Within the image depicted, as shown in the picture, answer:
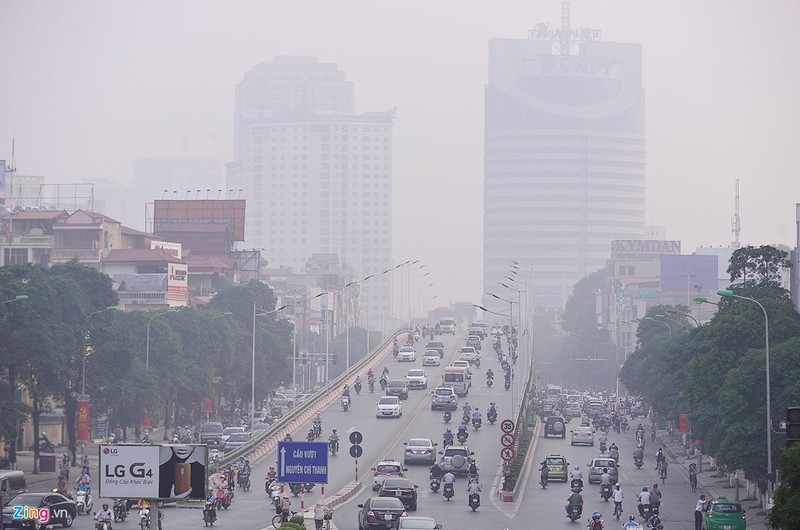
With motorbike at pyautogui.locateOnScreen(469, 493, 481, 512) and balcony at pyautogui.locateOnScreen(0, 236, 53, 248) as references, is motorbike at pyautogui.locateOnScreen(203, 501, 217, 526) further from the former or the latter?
balcony at pyautogui.locateOnScreen(0, 236, 53, 248)

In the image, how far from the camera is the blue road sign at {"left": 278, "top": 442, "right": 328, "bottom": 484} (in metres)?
46.6

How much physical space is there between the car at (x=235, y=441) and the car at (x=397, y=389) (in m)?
22.2

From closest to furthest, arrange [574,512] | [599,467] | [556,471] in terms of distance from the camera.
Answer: [574,512], [599,467], [556,471]

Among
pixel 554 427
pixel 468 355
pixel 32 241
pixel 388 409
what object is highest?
pixel 32 241

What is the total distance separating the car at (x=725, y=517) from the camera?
168ft

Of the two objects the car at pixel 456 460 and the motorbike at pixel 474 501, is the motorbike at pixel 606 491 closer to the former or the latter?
the motorbike at pixel 474 501

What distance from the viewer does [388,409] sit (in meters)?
97.4

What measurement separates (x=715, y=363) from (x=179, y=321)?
50060 mm

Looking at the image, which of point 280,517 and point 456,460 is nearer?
point 280,517

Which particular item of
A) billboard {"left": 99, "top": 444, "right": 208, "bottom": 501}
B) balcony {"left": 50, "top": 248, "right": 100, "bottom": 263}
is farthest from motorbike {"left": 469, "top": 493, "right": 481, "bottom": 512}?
balcony {"left": 50, "top": 248, "right": 100, "bottom": 263}

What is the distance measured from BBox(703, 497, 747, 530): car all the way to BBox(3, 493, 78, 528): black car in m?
22.3

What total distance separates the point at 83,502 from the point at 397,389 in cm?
5135

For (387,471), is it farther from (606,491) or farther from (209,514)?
(209,514)

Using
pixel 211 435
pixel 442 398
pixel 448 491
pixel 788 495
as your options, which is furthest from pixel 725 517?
pixel 442 398
